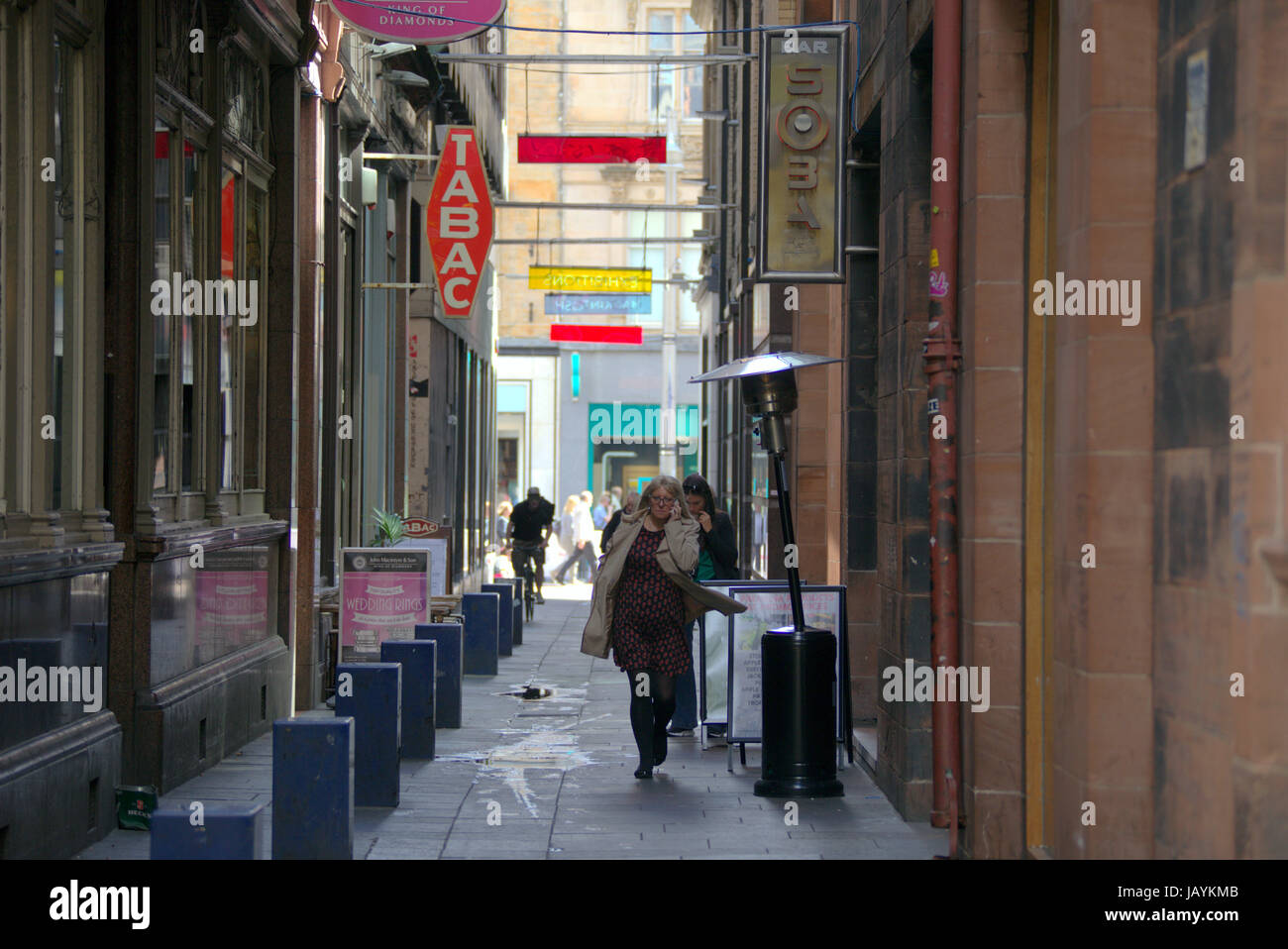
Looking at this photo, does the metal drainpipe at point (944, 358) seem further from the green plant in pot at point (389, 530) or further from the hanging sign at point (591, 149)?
the hanging sign at point (591, 149)

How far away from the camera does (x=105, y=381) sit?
9086 millimetres

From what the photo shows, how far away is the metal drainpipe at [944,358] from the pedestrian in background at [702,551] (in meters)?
3.56

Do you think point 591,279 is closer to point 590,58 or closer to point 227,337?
point 590,58

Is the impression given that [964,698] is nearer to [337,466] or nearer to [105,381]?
[105,381]

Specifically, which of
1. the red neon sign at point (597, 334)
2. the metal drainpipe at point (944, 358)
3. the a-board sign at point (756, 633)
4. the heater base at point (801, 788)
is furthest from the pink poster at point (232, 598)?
the red neon sign at point (597, 334)

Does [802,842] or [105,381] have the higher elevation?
[105,381]

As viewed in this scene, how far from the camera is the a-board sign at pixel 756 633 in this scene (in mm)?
10703

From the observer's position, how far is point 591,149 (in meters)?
19.3

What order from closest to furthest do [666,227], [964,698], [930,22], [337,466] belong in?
[964,698]
[930,22]
[337,466]
[666,227]

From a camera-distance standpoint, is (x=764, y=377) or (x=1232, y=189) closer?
(x=1232, y=189)
